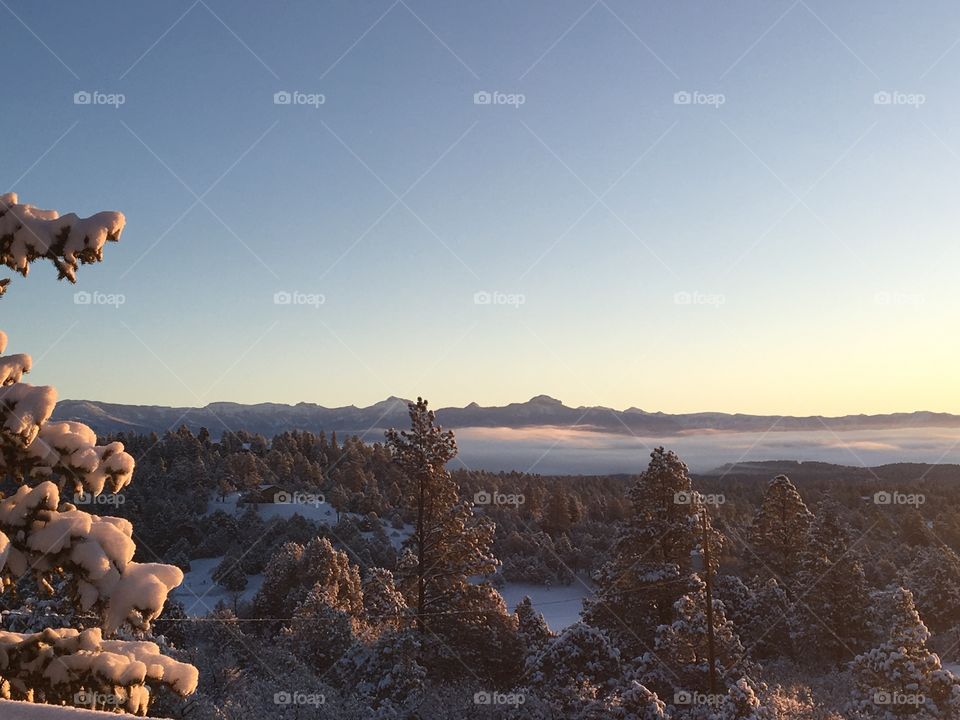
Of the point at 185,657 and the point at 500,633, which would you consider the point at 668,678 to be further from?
the point at 185,657

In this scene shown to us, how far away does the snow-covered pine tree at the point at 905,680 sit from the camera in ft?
82.9

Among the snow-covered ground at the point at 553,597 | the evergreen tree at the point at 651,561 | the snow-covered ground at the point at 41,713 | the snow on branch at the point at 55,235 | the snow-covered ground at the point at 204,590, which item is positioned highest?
the snow on branch at the point at 55,235

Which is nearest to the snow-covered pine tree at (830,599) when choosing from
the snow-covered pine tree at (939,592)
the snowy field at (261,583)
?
the snow-covered pine tree at (939,592)

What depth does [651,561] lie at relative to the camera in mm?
27094

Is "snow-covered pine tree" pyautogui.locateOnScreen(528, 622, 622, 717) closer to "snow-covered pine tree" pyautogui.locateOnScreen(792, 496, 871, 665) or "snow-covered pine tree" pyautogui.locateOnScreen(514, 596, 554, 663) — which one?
"snow-covered pine tree" pyautogui.locateOnScreen(514, 596, 554, 663)

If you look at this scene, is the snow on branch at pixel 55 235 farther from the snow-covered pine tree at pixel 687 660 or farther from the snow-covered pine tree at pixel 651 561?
the snow-covered pine tree at pixel 651 561

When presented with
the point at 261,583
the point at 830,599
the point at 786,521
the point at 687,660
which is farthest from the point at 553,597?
the point at 687,660

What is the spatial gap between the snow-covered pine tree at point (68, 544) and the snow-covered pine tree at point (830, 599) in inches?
1645

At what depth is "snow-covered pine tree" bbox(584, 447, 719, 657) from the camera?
86.7 ft

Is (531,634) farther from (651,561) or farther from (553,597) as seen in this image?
(553,597)

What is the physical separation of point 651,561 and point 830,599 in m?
19.1

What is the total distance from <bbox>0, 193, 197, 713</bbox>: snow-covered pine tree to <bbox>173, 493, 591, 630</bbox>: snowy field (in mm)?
47906

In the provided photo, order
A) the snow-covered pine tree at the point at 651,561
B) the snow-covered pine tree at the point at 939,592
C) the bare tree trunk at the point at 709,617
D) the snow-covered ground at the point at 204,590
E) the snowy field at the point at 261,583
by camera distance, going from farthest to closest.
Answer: the snowy field at the point at 261,583, the snow-covered ground at the point at 204,590, the snow-covered pine tree at the point at 939,592, the snow-covered pine tree at the point at 651,561, the bare tree trunk at the point at 709,617

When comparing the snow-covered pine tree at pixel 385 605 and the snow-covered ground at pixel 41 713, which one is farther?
the snow-covered pine tree at pixel 385 605
